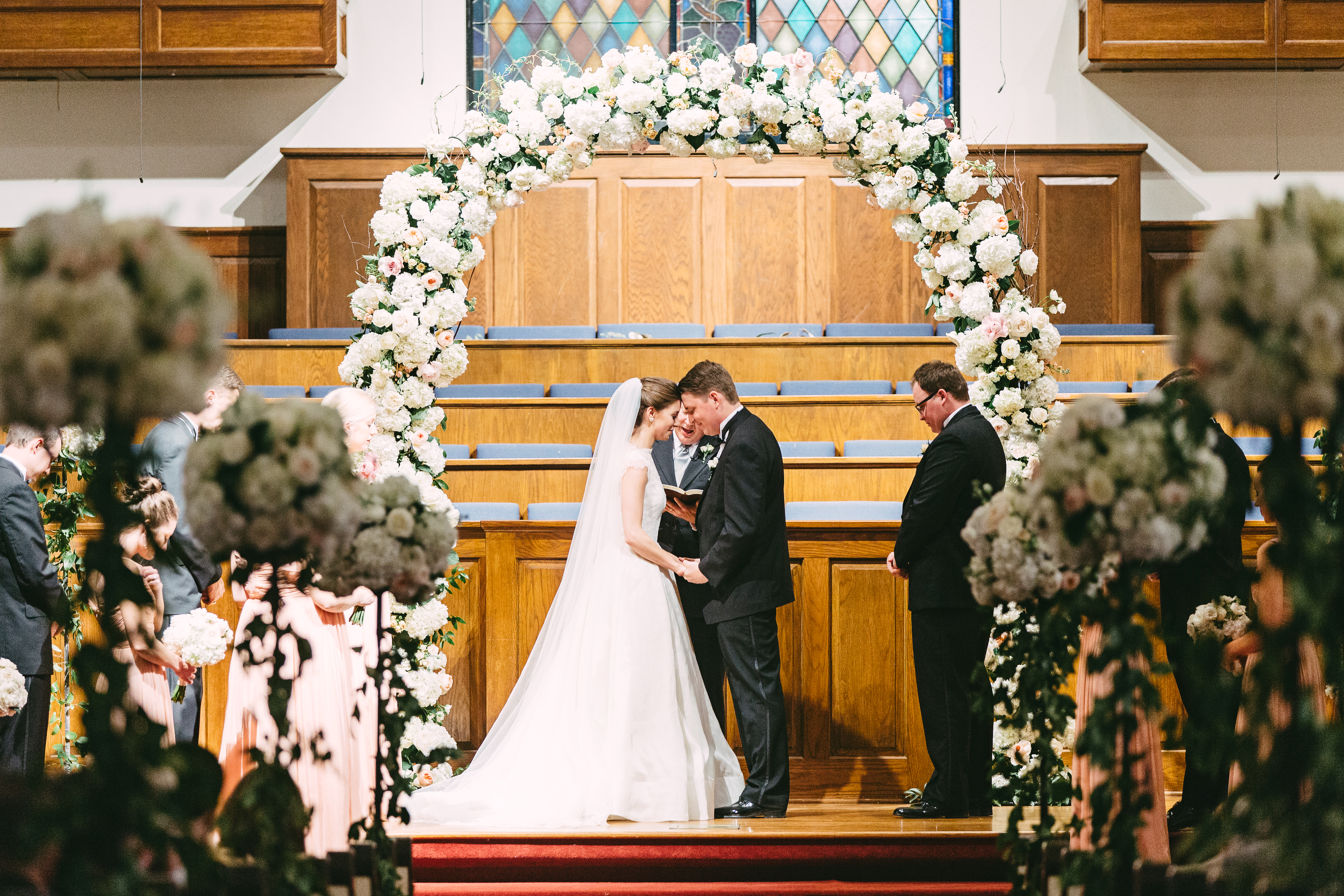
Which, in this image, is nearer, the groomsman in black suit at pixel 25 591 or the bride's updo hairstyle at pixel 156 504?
the bride's updo hairstyle at pixel 156 504

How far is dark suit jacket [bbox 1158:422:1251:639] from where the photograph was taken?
1.97m

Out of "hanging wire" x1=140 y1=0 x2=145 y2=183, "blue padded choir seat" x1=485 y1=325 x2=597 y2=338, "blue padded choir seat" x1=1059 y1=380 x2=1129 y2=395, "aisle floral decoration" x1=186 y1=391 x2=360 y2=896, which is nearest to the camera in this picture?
"aisle floral decoration" x1=186 y1=391 x2=360 y2=896

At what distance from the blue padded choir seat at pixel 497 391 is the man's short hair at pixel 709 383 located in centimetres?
270

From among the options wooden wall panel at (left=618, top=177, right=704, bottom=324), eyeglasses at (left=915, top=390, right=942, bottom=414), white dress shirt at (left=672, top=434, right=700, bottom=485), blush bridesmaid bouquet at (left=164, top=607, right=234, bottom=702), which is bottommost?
blush bridesmaid bouquet at (left=164, top=607, right=234, bottom=702)

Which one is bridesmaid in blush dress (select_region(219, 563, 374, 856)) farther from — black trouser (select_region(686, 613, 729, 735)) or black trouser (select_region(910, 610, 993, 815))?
black trouser (select_region(910, 610, 993, 815))

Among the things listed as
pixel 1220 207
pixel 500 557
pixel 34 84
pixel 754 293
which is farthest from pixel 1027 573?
pixel 34 84

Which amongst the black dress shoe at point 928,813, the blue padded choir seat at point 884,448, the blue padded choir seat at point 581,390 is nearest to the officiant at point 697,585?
the black dress shoe at point 928,813

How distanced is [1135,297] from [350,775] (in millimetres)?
7586

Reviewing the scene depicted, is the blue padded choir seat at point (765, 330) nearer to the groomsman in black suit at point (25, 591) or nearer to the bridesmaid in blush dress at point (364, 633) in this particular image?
the bridesmaid in blush dress at point (364, 633)

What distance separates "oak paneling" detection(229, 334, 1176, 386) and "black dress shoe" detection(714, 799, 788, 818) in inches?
136

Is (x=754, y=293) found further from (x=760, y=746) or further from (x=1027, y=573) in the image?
(x=1027, y=573)

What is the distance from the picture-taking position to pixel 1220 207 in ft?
31.8

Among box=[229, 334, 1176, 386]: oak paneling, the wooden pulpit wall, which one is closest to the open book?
box=[229, 334, 1176, 386]: oak paneling

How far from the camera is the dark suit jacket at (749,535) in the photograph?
4152 mm
